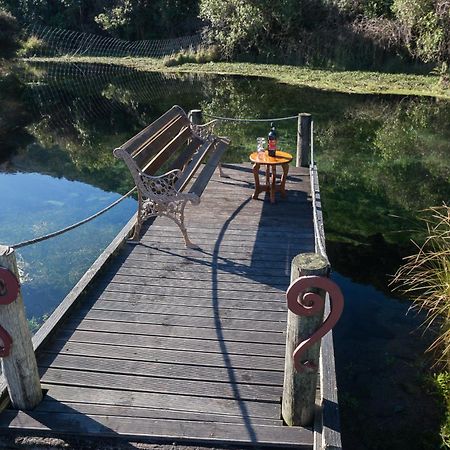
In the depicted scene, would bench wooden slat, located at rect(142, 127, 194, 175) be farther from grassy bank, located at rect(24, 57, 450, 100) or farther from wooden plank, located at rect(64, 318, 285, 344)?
grassy bank, located at rect(24, 57, 450, 100)

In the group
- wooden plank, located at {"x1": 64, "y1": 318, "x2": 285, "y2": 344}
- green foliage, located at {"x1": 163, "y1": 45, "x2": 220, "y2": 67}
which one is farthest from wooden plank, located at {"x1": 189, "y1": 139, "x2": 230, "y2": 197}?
green foliage, located at {"x1": 163, "y1": 45, "x2": 220, "y2": 67}

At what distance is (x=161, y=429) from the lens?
3.21 meters

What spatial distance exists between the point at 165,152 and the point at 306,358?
13.1 ft

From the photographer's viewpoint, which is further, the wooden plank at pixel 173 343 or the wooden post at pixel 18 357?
the wooden plank at pixel 173 343

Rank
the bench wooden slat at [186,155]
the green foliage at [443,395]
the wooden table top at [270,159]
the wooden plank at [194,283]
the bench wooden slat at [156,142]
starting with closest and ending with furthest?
the green foliage at [443,395] → the wooden plank at [194,283] → the bench wooden slat at [156,142] → the bench wooden slat at [186,155] → the wooden table top at [270,159]

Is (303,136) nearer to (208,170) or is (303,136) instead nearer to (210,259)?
(208,170)

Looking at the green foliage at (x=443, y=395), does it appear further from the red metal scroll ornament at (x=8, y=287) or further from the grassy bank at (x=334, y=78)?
the grassy bank at (x=334, y=78)

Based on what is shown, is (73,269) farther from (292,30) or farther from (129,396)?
(292,30)

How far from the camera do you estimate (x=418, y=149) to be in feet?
39.5

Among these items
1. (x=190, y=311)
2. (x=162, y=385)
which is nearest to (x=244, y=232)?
(x=190, y=311)

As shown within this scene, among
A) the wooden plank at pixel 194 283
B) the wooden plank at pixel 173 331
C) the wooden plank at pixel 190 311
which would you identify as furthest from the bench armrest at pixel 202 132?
the wooden plank at pixel 173 331

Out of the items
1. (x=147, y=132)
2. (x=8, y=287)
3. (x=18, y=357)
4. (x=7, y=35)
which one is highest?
(x=7, y=35)

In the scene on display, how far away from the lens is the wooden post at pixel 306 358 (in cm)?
282

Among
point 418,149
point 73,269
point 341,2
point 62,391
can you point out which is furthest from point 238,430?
point 341,2
